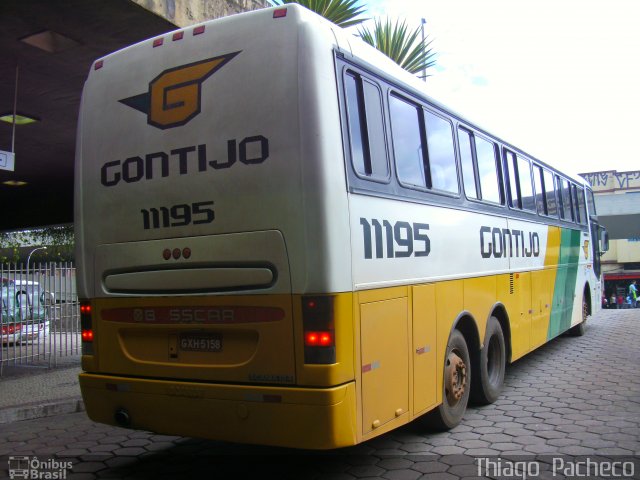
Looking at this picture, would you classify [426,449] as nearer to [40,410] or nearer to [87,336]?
[87,336]

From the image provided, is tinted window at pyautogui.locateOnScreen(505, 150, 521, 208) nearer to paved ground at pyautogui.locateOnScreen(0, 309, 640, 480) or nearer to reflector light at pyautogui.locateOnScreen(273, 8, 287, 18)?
paved ground at pyautogui.locateOnScreen(0, 309, 640, 480)

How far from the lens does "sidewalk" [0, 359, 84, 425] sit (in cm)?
703

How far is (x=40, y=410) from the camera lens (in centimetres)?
711

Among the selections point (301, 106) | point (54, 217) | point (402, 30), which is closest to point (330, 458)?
point (301, 106)

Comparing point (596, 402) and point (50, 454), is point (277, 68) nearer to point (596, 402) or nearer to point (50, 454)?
point (50, 454)

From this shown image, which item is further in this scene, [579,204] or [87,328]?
[579,204]

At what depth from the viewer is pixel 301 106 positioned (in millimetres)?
3779

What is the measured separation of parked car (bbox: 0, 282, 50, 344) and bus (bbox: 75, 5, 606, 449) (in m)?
6.01

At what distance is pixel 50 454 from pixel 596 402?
579cm

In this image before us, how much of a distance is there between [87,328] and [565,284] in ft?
27.7

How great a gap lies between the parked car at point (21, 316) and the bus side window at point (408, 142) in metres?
7.72

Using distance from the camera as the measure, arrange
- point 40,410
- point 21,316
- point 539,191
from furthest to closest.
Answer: point 21,316, point 539,191, point 40,410

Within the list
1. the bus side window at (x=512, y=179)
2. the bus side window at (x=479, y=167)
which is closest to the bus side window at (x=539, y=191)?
the bus side window at (x=512, y=179)

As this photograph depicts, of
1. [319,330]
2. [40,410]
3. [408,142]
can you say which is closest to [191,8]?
[408,142]
